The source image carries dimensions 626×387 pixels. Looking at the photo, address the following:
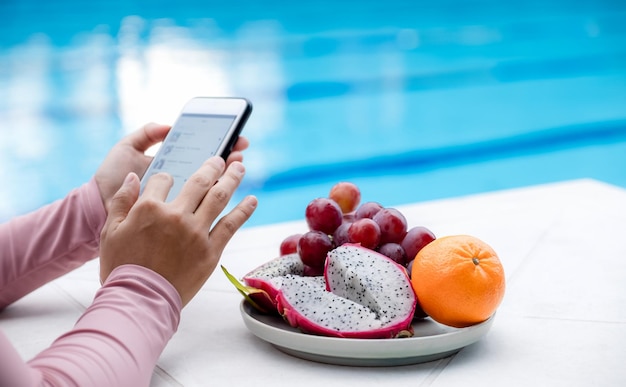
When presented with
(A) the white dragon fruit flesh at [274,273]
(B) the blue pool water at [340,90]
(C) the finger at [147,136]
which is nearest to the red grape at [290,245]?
(A) the white dragon fruit flesh at [274,273]

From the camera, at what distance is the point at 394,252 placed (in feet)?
2.91

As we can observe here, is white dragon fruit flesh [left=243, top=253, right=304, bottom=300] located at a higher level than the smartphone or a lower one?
lower

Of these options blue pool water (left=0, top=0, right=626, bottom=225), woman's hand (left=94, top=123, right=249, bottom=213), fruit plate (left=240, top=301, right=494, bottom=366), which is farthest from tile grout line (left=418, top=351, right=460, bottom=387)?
blue pool water (left=0, top=0, right=626, bottom=225)

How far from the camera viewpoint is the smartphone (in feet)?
3.31

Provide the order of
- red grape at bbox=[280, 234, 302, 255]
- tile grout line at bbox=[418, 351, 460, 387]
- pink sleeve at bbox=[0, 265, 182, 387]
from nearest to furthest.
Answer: pink sleeve at bbox=[0, 265, 182, 387] < tile grout line at bbox=[418, 351, 460, 387] < red grape at bbox=[280, 234, 302, 255]

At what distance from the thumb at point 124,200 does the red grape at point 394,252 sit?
30 centimetres

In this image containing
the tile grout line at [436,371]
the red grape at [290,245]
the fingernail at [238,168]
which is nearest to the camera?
the tile grout line at [436,371]

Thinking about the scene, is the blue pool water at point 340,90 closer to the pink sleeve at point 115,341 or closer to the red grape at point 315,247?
the red grape at point 315,247

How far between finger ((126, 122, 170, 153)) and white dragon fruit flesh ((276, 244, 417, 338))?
441 millimetres

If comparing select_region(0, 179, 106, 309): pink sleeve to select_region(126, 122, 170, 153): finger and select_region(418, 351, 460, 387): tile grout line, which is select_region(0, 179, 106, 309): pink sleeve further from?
select_region(418, 351, 460, 387): tile grout line

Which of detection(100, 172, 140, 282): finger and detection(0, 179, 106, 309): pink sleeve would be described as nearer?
detection(100, 172, 140, 282): finger

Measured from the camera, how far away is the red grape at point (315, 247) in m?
0.89

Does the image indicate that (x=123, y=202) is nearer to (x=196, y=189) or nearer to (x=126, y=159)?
(x=196, y=189)

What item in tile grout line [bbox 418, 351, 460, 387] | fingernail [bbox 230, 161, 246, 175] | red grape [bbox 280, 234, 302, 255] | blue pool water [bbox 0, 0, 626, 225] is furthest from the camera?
blue pool water [bbox 0, 0, 626, 225]
